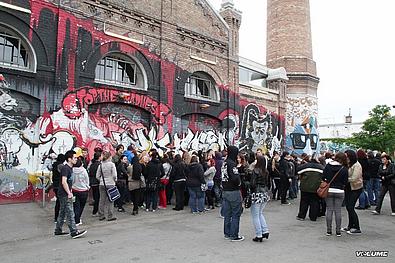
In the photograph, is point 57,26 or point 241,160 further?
point 57,26

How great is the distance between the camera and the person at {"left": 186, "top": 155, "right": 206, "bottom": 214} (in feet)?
31.9

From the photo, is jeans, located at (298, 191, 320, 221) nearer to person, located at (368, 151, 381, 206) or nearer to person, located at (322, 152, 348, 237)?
person, located at (322, 152, 348, 237)

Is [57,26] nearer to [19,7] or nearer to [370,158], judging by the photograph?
[19,7]

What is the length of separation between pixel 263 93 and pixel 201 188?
12.2 metres

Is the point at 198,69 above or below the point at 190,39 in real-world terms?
below

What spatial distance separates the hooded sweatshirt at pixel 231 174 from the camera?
666 centimetres

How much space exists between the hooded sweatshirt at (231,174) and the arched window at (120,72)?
26.1ft

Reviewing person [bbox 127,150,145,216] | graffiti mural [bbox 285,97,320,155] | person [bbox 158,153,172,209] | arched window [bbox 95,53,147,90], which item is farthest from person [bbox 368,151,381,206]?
graffiti mural [bbox 285,97,320,155]

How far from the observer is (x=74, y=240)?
22.2 ft

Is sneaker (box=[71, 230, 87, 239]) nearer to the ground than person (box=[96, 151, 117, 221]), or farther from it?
nearer to the ground

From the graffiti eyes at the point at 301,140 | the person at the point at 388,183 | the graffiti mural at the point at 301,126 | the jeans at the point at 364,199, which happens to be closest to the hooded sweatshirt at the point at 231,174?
the person at the point at 388,183

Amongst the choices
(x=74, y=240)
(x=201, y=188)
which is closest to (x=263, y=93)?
(x=201, y=188)

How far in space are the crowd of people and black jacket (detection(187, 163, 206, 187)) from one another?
0.03 meters

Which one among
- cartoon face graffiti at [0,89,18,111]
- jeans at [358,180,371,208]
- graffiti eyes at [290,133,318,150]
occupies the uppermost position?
cartoon face graffiti at [0,89,18,111]
